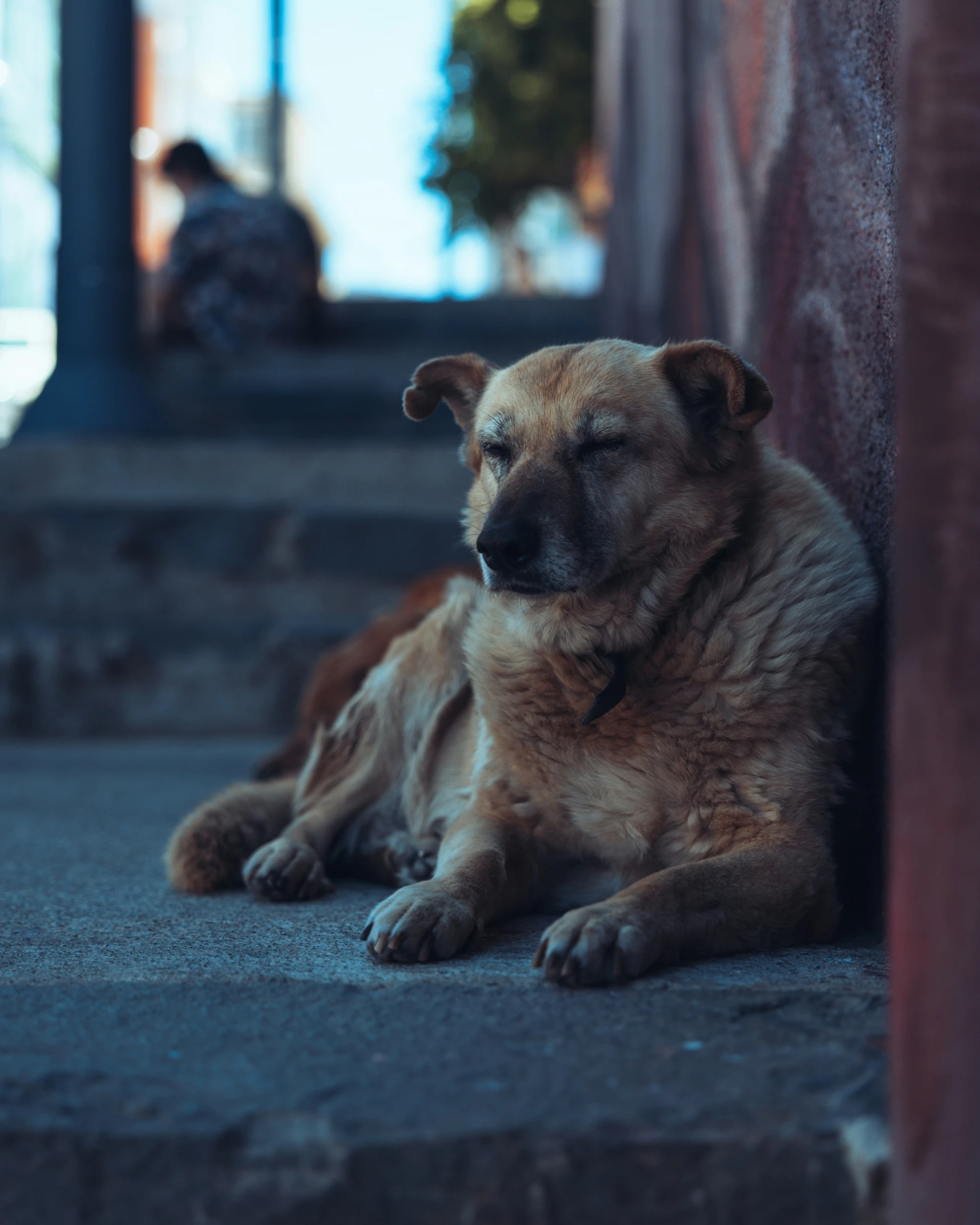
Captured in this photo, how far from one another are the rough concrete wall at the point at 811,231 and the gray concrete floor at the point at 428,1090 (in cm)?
78

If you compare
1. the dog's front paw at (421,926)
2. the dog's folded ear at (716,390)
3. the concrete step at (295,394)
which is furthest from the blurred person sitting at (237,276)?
the dog's front paw at (421,926)

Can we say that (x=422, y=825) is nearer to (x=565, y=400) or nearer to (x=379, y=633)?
(x=379, y=633)

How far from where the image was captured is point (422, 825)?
9.66ft

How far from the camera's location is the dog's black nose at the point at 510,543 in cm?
233

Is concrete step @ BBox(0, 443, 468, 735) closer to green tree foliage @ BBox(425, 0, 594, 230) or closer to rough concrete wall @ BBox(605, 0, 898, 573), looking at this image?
rough concrete wall @ BBox(605, 0, 898, 573)

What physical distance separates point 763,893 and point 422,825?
3.60 feet

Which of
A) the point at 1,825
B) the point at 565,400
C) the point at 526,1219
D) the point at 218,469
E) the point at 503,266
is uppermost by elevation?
the point at 503,266

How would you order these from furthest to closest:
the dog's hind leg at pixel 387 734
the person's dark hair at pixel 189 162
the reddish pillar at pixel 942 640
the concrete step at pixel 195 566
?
the person's dark hair at pixel 189 162 → the concrete step at pixel 195 566 → the dog's hind leg at pixel 387 734 → the reddish pillar at pixel 942 640

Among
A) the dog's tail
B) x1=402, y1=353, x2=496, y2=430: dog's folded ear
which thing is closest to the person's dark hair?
x1=402, y1=353, x2=496, y2=430: dog's folded ear

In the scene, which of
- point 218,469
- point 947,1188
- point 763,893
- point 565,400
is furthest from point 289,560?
point 947,1188

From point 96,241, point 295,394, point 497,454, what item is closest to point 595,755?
point 497,454

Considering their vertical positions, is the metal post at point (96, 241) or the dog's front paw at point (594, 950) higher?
the metal post at point (96, 241)

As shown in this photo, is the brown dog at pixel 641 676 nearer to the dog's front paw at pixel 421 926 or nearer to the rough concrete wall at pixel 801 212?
the dog's front paw at pixel 421 926

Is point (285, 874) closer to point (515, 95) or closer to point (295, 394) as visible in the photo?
point (295, 394)
